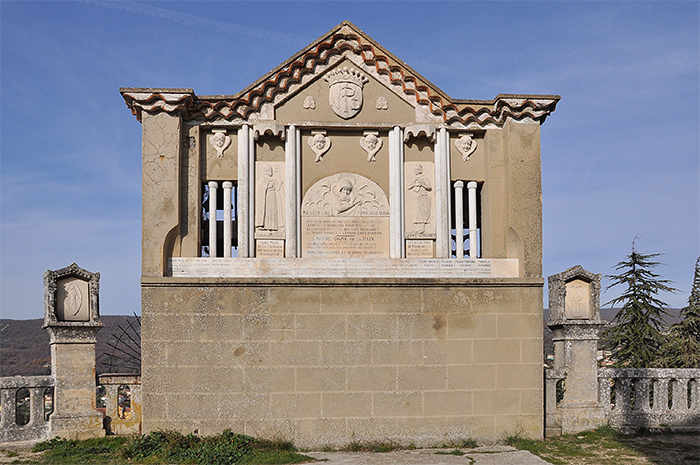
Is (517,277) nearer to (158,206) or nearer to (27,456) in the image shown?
(158,206)

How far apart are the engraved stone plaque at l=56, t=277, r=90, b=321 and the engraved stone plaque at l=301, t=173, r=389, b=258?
3.83 m

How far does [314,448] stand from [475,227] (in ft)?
15.7

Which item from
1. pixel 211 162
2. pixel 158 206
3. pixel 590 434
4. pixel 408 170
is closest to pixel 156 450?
pixel 158 206

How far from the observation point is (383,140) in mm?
11109

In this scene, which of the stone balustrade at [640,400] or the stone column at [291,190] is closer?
the stone column at [291,190]

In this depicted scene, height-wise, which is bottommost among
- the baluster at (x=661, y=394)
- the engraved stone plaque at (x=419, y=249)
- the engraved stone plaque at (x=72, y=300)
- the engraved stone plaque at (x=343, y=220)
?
the baluster at (x=661, y=394)

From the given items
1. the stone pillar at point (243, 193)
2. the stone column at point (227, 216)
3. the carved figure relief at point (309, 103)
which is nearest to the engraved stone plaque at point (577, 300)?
the carved figure relief at point (309, 103)

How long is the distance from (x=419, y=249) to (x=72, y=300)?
6085 mm

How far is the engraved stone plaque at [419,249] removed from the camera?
10820mm

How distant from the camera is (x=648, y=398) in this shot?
11555mm

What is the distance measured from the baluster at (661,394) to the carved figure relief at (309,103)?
8445 mm

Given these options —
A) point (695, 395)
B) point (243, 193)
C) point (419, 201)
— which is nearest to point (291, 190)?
point (243, 193)

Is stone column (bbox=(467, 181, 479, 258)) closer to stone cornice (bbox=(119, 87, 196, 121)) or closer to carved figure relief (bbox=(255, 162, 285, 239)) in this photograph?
carved figure relief (bbox=(255, 162, 285, 239))

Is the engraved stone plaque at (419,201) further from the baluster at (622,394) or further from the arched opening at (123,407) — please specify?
the arched opening at (123,407)
